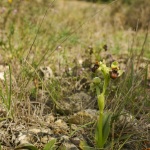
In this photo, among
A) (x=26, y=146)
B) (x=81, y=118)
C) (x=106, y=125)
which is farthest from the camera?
(x=81, y=118)

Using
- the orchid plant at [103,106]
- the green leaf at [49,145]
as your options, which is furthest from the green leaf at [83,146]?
the green leaf at [49,145]

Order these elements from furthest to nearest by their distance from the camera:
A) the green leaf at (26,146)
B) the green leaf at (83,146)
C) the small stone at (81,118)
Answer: the small stone at (81,118), the green leaf at (83,146), the green leaf at (26,146)

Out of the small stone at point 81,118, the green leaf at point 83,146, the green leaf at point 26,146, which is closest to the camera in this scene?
the green leaf at point 26,146

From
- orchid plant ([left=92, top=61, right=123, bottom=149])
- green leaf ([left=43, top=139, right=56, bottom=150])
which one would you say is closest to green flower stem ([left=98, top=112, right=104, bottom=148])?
orchid plant ([left=92, top=61, right=123, bottom=149])

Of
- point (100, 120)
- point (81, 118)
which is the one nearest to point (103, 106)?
point (100, 120)

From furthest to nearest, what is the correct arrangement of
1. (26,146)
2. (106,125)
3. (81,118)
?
(81,118)
(106,125)
(26,146)

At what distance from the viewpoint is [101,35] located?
409 cm

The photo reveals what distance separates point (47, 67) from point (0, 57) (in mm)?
365

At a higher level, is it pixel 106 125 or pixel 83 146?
pixel 106 125

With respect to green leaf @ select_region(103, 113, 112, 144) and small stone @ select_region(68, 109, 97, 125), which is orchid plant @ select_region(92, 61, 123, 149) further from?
small stone @ select_region(68, 109, 97, 125)

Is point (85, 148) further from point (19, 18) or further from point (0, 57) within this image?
Answer: point (19, 18)

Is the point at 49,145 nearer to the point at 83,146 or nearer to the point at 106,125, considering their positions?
the point at 83,146

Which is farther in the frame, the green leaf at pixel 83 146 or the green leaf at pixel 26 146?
the green leaf at pixel 83 146

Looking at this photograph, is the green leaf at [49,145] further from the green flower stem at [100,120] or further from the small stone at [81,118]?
the small stone at [81,118]
